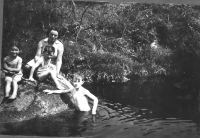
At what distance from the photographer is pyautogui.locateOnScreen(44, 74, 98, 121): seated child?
237 centimetres

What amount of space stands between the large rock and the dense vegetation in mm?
230

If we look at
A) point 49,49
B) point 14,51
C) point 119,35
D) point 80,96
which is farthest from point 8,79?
point 119,35

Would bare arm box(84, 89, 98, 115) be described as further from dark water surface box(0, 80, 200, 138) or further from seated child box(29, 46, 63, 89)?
seated child box(29, 46, 63, 89)

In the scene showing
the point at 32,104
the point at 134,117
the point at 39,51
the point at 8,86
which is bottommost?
the point at 134,117

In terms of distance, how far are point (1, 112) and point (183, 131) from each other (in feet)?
3.98

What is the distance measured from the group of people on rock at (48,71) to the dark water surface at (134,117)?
81 mm

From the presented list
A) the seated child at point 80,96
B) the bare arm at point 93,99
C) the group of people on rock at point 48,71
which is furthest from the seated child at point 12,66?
the bare arm at point 93,99

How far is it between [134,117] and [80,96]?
0.39m

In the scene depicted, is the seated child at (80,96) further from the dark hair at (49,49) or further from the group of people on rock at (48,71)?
the dark hair at (49,49)

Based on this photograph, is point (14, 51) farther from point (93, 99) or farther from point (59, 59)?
point (93, 99)

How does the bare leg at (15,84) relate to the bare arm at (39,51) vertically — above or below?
below

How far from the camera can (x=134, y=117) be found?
236cm

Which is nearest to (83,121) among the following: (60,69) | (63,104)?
(63,104)

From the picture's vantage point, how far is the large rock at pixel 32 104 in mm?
2352
